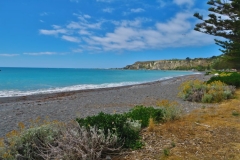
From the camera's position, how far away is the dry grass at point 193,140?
3.73 meters

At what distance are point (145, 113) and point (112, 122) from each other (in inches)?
73.2

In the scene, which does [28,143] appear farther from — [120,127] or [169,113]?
[169,113]

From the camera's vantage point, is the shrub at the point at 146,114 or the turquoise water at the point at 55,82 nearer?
the shrub at the point at 146,114

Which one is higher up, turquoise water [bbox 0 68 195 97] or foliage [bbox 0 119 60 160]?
foliage [bbox 0 119 60 160]

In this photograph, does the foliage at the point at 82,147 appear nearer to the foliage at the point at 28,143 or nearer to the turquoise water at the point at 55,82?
the foliage at the point at 28,143

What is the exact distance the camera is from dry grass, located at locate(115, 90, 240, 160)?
3.73m

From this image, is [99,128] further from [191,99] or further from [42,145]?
[191,99]

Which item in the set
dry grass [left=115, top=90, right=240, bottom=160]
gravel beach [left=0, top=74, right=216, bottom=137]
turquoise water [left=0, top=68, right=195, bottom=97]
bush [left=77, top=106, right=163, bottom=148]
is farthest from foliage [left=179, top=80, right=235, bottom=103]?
turquoise water [left=0, top=68, right=195, bottom=97]

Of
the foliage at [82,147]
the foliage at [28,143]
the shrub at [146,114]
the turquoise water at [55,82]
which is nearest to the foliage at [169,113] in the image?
the shrub at [146,114]

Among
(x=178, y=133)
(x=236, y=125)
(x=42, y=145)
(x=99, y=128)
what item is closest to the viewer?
(x=42, y=145)

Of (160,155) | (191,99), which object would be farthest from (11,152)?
(191,99)

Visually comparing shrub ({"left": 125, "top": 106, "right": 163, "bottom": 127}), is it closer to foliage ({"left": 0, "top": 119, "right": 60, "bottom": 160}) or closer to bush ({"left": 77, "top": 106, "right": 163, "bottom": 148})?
bush ({"left": 77, "top": 106, "right": 163, "bottom": 148})

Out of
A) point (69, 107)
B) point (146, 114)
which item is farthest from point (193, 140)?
point (69, 107)

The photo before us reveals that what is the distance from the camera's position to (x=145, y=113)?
610 centimetres
